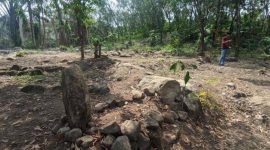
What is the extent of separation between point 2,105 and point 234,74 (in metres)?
8.35

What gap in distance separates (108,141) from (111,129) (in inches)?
8.3

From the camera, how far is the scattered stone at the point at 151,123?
5.29 metres

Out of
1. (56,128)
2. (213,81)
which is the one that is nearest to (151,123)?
(56,128)

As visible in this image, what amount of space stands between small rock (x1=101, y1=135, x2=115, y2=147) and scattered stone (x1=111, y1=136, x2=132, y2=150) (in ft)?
0.34

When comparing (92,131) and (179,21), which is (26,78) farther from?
(179,21)

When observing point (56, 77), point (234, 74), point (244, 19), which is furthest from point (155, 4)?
point (56, 77)

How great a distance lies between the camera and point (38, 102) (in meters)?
6.64

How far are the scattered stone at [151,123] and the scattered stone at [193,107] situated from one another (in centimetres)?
139

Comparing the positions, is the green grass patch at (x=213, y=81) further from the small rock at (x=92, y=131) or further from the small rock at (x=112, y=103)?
the small rock at (x=92, y=131)

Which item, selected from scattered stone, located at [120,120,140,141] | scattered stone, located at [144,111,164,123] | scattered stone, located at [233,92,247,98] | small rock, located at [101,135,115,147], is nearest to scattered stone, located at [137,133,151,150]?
scattered stone, located at [120,120,140,141]

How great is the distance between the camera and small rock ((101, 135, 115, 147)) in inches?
183

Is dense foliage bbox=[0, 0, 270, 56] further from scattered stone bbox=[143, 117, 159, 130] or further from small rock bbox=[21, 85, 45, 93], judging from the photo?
scattered stone bbox=[143, 117, 159, 130]

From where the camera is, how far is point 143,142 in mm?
4957

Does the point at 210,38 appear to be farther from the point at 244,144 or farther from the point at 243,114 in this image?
the point at 244,144
